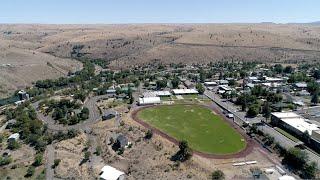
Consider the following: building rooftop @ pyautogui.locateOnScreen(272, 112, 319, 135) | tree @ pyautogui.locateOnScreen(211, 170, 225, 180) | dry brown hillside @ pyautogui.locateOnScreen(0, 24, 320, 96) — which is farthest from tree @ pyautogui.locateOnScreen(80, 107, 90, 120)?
dry brown hillside @ pyautogui.locateOnScreen(0, 24, 320, 96)

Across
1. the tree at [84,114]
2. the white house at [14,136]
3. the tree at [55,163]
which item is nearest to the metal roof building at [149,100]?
the tree at [84,114]

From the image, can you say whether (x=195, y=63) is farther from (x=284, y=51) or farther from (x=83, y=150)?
(x=83, y=150)

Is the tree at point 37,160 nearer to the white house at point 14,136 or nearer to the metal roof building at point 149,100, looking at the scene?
the white house at point 14,136

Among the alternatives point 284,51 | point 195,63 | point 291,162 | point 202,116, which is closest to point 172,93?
point 202,116

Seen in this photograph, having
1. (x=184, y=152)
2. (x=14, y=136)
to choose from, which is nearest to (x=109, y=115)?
(x=14, y=136)

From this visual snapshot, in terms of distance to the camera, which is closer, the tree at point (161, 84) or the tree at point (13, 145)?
the tree at point (13, 145)

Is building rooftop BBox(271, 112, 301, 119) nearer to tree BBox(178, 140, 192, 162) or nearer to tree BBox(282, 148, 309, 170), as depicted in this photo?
tree BBox(282, 148, 309, 170)

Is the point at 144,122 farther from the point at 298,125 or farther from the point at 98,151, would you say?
the point at 298,125
